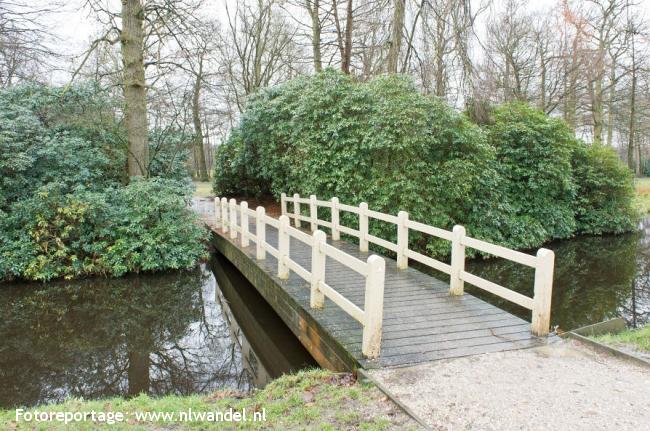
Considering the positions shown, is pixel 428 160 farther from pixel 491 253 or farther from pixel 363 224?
pixel 491 253

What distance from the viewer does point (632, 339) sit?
4641mm

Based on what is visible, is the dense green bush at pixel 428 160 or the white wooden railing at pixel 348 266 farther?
the dense green bush at pixel 428 160

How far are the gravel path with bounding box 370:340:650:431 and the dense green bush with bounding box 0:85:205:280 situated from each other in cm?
804

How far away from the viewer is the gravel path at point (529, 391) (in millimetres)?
3109

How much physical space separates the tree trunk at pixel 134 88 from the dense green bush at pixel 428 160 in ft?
11.4

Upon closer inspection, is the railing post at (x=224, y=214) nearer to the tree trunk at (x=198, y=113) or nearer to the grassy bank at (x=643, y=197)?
the tree trunk at (x=198, y=113)

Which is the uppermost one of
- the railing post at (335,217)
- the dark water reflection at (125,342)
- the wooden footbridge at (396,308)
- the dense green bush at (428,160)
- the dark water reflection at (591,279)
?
the dense green bush at (428,160)

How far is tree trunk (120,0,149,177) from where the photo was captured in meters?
11.6

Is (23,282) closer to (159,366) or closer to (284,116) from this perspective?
(159,366)

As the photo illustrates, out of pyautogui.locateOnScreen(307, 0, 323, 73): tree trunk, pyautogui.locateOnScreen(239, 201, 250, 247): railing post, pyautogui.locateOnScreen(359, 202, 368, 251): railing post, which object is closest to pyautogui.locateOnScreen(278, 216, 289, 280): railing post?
pyautogui.locateOnScreen(359, 202, 368, 251): railing post

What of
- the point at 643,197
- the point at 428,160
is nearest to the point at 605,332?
the point at 428,160

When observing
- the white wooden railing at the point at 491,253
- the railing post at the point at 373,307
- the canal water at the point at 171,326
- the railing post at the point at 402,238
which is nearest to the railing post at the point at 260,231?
the canal water at the point at 171,326

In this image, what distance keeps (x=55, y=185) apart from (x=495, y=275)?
410 inches

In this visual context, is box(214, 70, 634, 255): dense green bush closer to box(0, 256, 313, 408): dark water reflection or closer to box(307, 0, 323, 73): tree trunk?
box(0, 256, 313, 408): dark water reflection
